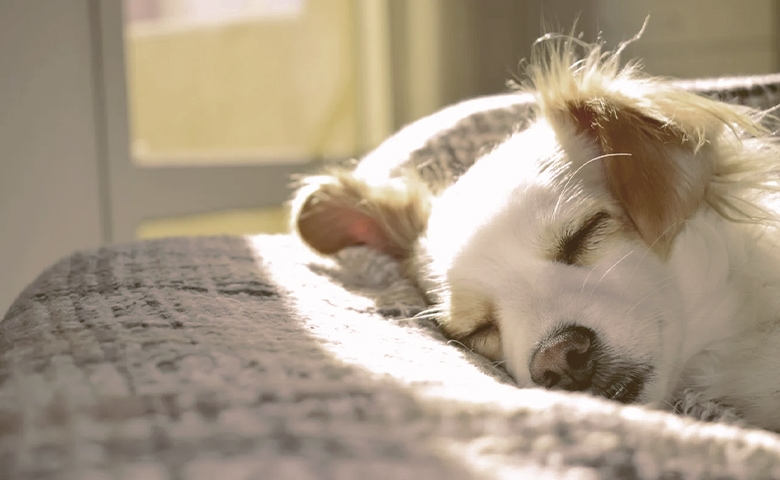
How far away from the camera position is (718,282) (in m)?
1.16

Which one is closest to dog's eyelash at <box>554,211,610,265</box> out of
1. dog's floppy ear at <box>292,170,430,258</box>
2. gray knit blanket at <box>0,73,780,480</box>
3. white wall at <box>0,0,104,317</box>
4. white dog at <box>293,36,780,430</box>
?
white dog at <box>293,36,780,430</box>

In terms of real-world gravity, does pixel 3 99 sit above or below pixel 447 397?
above

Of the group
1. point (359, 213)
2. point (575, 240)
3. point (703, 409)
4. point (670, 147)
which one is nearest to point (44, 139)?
point (359, 213)

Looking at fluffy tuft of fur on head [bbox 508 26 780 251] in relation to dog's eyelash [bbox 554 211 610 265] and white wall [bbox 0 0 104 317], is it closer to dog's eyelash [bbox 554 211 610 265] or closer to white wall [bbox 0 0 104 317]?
dog's eyelash [bbox 554 211 610 265]

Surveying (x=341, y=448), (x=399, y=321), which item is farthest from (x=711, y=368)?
(x=341, y=448)

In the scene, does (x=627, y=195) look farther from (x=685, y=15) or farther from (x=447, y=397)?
(x=685, y=15)

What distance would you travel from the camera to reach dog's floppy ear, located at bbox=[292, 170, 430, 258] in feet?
5.02

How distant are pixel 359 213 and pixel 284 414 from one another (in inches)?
42.3

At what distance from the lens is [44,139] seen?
238cm

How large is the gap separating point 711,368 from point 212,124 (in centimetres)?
271

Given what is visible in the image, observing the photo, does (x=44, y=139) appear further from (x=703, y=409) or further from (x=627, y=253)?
(x=703, y=409)

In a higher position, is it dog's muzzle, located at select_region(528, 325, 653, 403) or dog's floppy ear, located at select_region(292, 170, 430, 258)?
dog's floppy ear, located at select_region(292, 170, 430, 258)

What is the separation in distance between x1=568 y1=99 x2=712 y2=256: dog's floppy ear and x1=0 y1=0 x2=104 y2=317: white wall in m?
1.84

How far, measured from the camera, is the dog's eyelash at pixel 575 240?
3.80 feet
